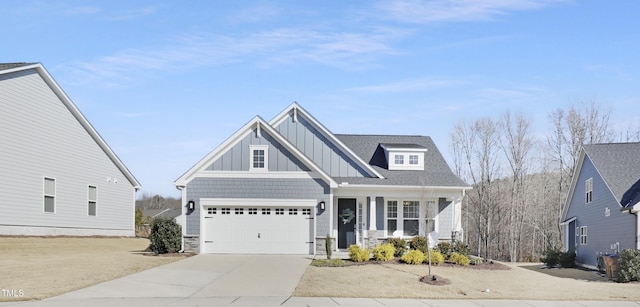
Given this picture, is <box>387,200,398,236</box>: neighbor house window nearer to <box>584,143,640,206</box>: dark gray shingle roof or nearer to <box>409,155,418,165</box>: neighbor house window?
<box>409,155,418,165</box>: neighbor house window

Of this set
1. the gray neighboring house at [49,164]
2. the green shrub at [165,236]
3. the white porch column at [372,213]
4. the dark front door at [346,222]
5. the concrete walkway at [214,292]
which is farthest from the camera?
the dark front door at [346,222]

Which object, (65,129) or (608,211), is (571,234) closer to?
(608,211)

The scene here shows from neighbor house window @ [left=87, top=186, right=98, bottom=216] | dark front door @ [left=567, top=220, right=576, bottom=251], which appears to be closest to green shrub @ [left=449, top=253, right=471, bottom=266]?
dark front door @ [left=567, top=220, right=576, bottom=251]

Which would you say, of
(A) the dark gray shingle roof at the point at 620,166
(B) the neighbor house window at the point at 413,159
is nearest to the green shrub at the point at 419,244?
(B) the neighbor house window at the point at 413,159

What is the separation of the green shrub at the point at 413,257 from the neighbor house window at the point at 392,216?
4827mm

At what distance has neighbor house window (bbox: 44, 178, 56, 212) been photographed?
2862 cm

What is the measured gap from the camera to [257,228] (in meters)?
27.1

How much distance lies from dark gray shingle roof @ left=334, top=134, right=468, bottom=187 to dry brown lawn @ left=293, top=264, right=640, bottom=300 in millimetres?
5553

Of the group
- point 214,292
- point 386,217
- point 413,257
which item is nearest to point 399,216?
point 386,217

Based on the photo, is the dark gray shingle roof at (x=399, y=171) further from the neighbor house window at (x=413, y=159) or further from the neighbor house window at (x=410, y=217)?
the neighbor house window at (x=410, y=217)

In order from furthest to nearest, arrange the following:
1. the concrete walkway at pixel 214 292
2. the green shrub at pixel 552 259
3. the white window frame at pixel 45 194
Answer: the green shrub at pixel 552 259 → the white window frame at pixel 45 194 → the concrete walkway at pixel 214 292

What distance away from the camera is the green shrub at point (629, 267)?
823 inches

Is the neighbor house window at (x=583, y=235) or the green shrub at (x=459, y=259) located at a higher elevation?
the neighbor house window at (x=583, y=235)

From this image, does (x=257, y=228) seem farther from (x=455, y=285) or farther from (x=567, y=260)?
(x=567, y=260)
